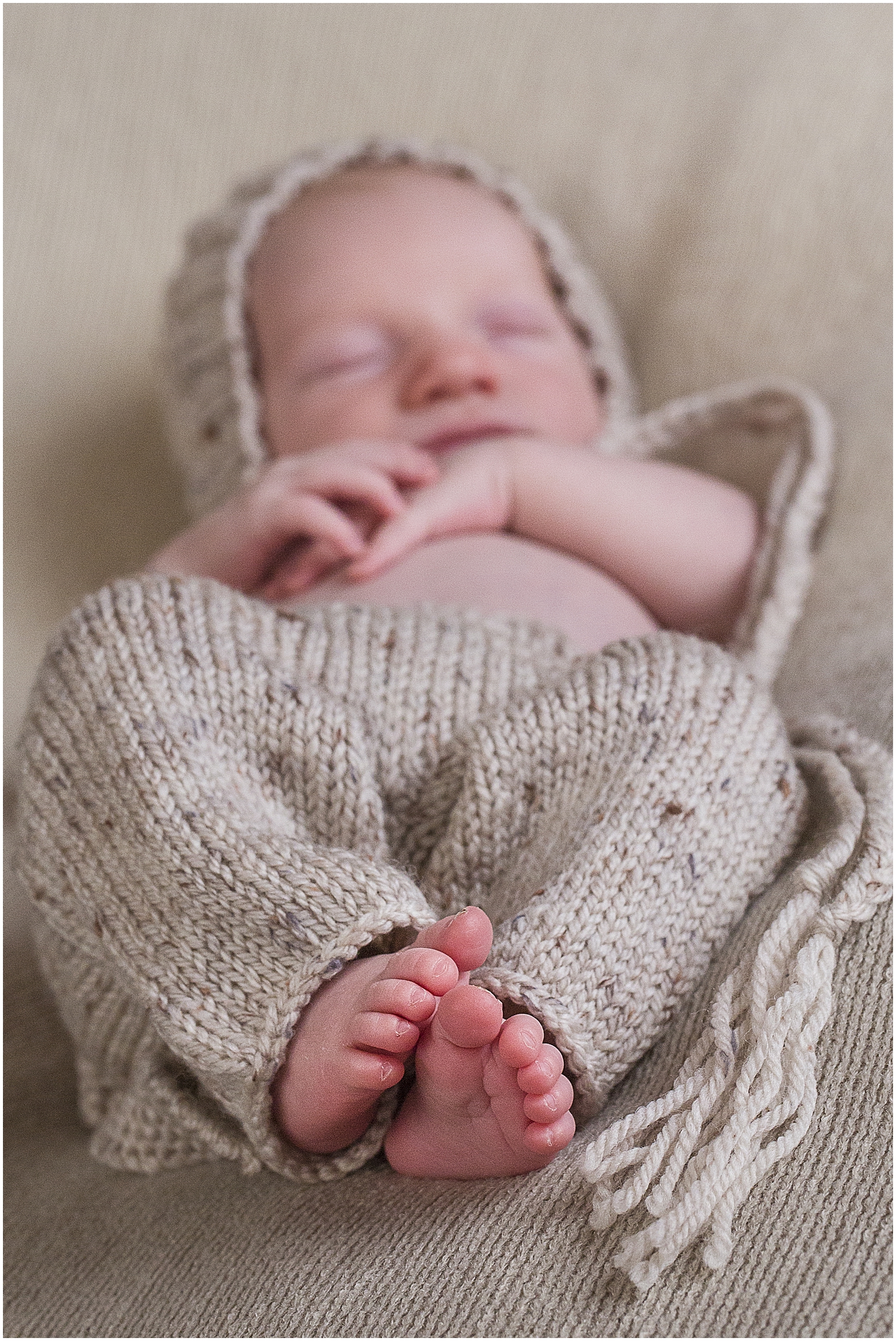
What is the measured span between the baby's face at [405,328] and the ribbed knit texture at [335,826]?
1.14ft

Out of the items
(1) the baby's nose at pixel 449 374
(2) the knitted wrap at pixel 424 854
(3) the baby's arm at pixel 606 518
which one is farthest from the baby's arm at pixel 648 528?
(2) the knitted wrap at pixel 424 854

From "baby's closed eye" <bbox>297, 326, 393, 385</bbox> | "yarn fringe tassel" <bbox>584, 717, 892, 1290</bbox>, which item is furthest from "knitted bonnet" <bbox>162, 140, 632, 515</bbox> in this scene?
"yarn fringe tassel" <bbox>584, 717, 892, 1290</bbox>

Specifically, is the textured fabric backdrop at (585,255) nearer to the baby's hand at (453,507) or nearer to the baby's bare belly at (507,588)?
the baby's bare belly at (507,588)

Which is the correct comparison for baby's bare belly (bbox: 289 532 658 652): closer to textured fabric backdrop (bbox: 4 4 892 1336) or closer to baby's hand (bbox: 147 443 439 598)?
baby's hand (bbox: 147 443 439 598)

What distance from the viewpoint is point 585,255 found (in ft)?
5.13

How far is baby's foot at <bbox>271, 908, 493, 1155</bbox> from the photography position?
644 millimetres

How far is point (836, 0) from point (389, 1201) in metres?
1.40

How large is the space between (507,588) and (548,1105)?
52 cm

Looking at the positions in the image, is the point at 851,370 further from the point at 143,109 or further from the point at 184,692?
the point at 143,109

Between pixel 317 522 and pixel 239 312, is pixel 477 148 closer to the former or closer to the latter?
pixel 239 312

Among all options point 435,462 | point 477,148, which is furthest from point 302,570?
point 477,148

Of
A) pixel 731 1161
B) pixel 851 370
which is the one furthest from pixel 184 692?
pixel 851 370

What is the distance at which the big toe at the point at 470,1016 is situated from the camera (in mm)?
621

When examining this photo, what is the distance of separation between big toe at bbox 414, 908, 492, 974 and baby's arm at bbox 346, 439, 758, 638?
487mm
